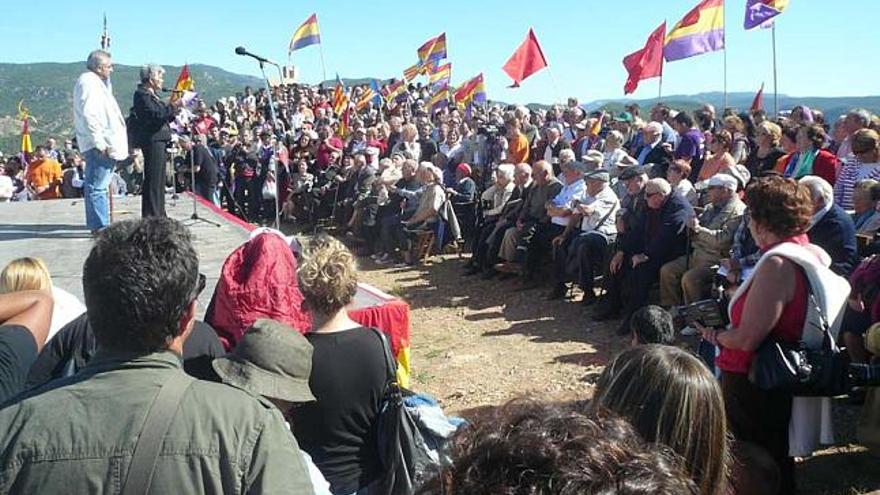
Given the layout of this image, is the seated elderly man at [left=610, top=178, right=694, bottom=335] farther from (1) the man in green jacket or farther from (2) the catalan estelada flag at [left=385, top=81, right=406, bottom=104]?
(2) the catalan estelada flag at [left=385, top=81, right=406, bottom=104]

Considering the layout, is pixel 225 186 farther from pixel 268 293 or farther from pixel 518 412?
pixel 518 412

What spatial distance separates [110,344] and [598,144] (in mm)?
10426

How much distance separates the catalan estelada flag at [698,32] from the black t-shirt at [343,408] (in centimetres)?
1031

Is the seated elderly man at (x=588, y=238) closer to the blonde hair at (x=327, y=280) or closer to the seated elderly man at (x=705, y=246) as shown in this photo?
the seated elderly man at (x=705, y=246)

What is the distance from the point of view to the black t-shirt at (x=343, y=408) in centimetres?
268

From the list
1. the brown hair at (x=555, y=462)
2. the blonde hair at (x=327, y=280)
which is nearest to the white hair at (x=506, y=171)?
the blonde hair at (x=327, y=280)

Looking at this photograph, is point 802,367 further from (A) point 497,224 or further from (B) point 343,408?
(A) point 497,224

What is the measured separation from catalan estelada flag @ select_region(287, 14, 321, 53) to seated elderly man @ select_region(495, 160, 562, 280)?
8.45 meters

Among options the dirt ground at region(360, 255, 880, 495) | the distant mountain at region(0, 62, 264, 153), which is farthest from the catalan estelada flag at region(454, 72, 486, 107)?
the distant mountain at region(0, 62, 264, 153)

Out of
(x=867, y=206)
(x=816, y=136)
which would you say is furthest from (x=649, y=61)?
(x=867, y=206)

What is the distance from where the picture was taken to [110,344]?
1561mm

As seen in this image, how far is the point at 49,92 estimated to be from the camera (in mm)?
79875

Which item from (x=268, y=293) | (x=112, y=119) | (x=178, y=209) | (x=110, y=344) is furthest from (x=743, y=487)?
(x=178, y=209)

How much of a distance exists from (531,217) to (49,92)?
276ft
